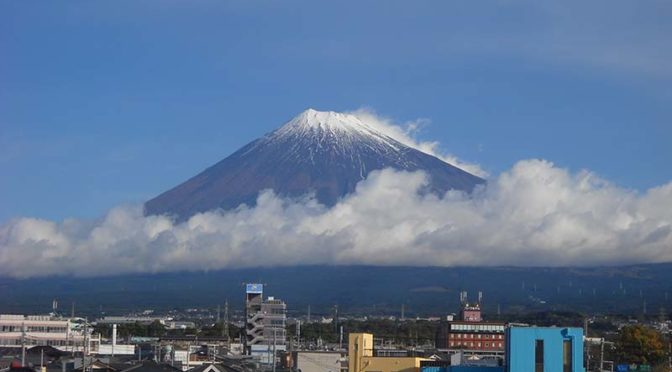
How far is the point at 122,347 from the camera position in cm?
8806

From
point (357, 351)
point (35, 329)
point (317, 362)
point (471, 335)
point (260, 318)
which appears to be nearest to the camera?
point (357, 351)

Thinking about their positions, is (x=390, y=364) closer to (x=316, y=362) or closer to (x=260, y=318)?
(x=316, y=362)

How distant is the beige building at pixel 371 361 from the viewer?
45.4 metres

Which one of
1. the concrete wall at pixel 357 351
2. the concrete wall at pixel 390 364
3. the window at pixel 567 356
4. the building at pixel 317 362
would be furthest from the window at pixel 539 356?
the building at pixel 317 362

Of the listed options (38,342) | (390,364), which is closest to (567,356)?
(390,364)

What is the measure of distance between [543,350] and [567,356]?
0.82 metres

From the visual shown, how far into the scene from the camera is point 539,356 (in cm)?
3916

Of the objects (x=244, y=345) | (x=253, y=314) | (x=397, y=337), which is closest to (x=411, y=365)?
(x=244, y=345)

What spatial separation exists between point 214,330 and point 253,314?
47.0ft

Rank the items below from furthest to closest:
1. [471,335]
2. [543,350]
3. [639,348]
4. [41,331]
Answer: [471,335] < [41,331] < [639,348] < [543,350]

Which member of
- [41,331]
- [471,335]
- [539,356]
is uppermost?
[539,356]

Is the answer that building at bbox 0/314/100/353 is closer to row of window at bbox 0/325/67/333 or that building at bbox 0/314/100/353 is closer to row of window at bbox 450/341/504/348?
row of window at bbox 0/325/67/333

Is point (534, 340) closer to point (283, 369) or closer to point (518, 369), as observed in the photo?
point (518, 369)

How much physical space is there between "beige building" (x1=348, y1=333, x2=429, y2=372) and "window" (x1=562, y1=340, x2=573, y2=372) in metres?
6.64
